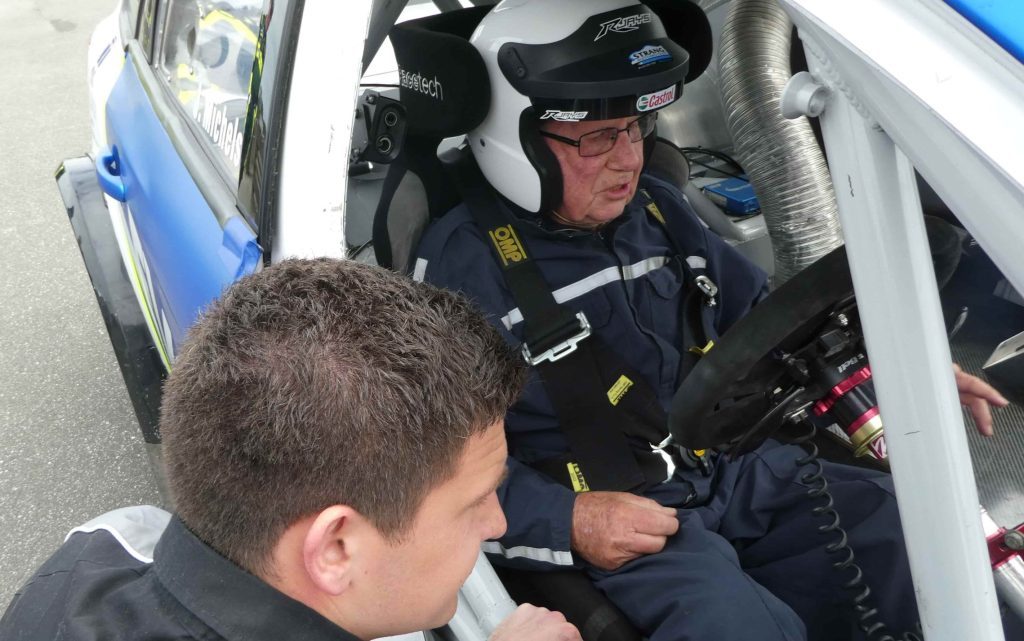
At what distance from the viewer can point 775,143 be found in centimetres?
226

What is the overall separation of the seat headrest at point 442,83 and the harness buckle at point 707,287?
55 cm

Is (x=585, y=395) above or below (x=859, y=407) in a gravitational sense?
below

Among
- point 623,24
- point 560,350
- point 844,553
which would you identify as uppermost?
point 623,24

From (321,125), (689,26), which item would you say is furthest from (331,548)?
(689,26)

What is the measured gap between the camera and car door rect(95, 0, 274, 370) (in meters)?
1.60

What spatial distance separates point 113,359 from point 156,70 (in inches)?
58.5

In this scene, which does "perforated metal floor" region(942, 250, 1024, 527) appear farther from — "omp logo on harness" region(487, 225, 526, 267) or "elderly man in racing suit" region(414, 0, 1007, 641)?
"omp logo on harness" region(487, 225, 526, 267)

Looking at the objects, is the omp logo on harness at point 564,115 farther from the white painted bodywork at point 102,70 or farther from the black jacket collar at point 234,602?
the white painted bodywork at point 102,70

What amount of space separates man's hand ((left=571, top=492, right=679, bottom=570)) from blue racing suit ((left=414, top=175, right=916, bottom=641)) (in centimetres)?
2

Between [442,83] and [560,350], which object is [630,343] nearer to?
[560,350]

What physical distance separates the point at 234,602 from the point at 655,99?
3.91 ft

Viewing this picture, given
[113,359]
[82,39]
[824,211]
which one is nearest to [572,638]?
[824,211]

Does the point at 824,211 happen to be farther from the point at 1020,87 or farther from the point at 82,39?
the point at 82,39

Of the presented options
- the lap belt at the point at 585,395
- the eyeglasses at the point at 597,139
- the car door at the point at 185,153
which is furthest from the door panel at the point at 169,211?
the eyeglasses at the point at 597,139
